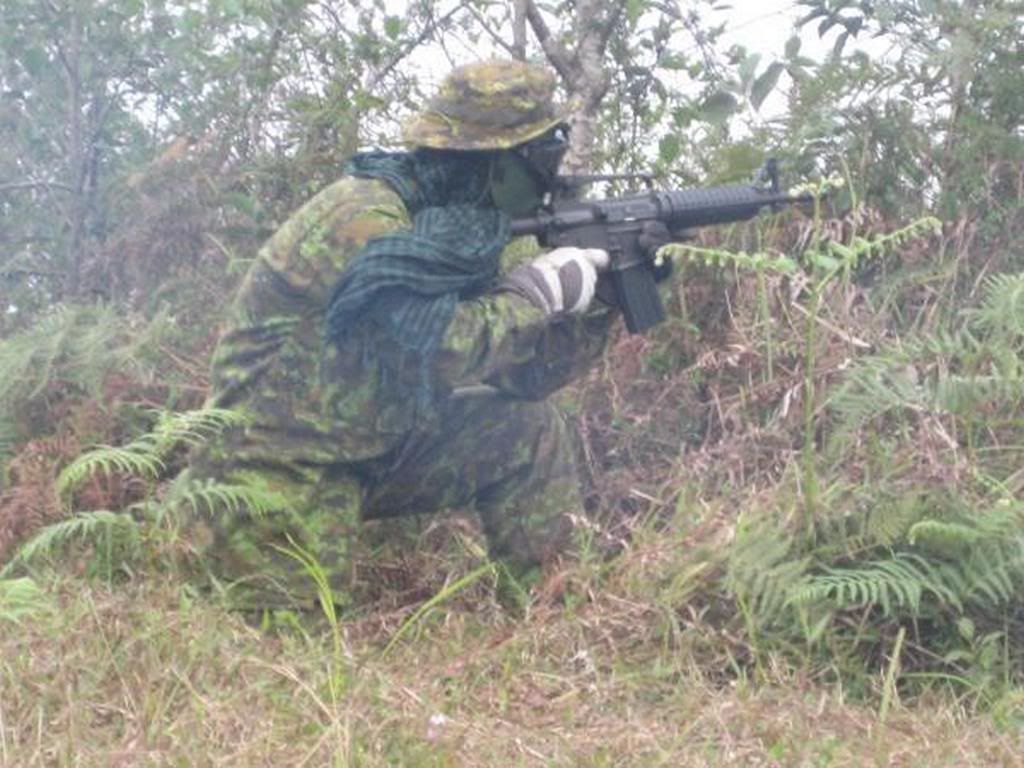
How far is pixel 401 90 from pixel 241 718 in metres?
3.38

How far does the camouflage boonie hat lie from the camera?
4418 millimetres

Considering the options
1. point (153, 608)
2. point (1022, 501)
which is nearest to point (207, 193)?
point (153, 608)

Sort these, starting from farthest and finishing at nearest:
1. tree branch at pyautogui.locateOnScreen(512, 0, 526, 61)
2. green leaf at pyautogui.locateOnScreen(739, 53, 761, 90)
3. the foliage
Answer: tree branch at pyautogui.locateOnScreen(512, 0, 526, 61), green leaf at pyautogui.locateOnScreen(739, 53, 761, 90), the foliage

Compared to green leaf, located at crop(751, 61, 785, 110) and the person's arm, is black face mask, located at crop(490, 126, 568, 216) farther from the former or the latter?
green leaf, located at crop(751, 61, 785, 110)

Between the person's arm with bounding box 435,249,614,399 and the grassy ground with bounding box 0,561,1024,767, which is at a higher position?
the person's arm with bounding box 435,249,614,399

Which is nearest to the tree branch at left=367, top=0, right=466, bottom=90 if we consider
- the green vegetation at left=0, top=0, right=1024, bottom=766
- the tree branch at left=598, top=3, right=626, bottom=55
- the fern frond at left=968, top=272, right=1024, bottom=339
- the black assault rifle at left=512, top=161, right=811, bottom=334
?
the green vegetation at left=0, top=0, right=1024, bottom=766

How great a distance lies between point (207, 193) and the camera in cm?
629

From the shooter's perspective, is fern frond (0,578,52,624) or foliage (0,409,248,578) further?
foliage (0,409,248,578)

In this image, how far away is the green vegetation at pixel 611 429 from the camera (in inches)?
141

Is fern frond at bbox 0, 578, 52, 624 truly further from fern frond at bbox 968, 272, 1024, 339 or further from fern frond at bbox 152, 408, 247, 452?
fern frond at bbox 968, 272, 1024, 339

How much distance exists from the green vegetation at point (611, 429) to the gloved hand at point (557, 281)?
451 mm

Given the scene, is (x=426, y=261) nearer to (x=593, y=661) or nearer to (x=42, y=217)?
(x=593, y=661)

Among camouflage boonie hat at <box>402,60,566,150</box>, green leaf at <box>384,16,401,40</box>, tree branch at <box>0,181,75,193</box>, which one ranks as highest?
green leaf at <box>384,16,401,40</box>

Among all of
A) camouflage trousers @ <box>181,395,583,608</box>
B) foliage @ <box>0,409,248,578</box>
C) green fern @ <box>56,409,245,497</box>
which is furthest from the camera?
camouflage trousers @ <box>181,395,583,608</box>
